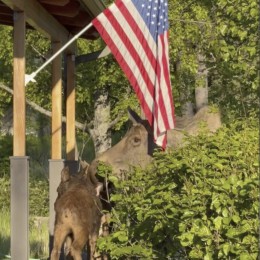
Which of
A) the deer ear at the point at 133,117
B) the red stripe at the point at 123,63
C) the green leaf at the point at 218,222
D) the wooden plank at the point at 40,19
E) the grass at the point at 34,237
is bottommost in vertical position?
the grass at the point at 34,237

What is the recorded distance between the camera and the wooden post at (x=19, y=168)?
11789 mm

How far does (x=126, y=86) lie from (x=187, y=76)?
1863mm

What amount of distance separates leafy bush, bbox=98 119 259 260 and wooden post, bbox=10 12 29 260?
5.53 feet

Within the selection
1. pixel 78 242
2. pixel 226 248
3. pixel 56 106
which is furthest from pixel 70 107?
pixel 226 248

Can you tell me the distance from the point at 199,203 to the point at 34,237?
439 inches

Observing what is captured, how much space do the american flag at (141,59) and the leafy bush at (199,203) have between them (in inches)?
64.1

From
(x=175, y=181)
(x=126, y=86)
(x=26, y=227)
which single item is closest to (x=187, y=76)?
(x=126, y=86)

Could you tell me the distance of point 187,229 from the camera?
27.0 ft

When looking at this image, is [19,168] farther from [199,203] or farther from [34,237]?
[34,237]

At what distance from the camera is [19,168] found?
38.9 ft

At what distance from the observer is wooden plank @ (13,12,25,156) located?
1198 cm

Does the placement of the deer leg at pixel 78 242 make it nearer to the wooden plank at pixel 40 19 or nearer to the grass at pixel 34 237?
the wooden plank at pixel 40 19

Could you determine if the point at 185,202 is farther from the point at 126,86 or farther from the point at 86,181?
the point at 126,86

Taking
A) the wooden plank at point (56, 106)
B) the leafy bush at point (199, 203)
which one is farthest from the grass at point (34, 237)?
the leafy bush at point (199, 203)
